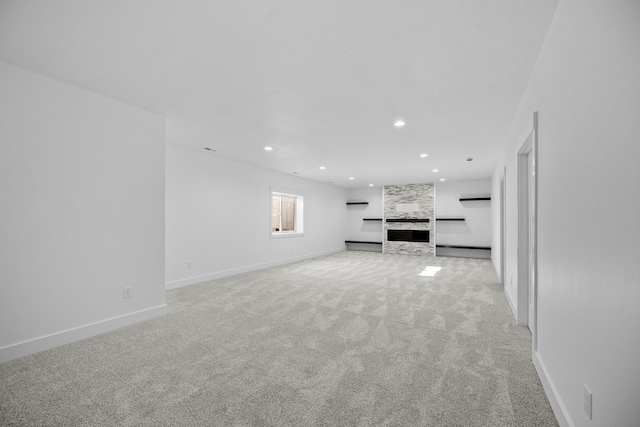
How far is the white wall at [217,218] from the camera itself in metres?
5.04

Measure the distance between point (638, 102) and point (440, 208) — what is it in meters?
8.95

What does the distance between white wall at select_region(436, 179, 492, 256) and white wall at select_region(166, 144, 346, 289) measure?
452 cm

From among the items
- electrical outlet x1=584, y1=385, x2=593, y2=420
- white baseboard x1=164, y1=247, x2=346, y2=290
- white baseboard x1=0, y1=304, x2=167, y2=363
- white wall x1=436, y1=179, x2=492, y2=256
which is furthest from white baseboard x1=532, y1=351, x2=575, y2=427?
white wall x1=436, y1=179, x2=492, y2=256

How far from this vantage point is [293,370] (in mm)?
2279

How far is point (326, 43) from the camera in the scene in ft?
6.89

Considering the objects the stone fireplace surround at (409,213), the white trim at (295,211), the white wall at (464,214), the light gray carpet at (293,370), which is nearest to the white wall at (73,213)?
the light gray carpet at (293,370)

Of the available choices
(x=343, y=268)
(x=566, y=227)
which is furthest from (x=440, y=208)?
(x=566, y=227)

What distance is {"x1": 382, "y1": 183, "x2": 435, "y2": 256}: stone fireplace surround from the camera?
9508 millimetres

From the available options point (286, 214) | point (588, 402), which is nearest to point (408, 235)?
point (286, 214)

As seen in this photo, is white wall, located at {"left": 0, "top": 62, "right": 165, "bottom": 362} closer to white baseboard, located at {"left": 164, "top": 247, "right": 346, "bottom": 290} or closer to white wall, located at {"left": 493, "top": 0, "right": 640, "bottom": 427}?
white baseboard, located at {"left": 164, "top": 247, "right": 346, "bottom": 290}

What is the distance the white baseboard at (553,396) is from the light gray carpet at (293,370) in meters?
0.05

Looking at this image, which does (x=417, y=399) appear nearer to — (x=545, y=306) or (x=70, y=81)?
(x=545, y=306)

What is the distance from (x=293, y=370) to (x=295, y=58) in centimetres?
240

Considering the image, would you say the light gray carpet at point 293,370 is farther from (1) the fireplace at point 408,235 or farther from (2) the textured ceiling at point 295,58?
(1) the fireplace at point 408,235
